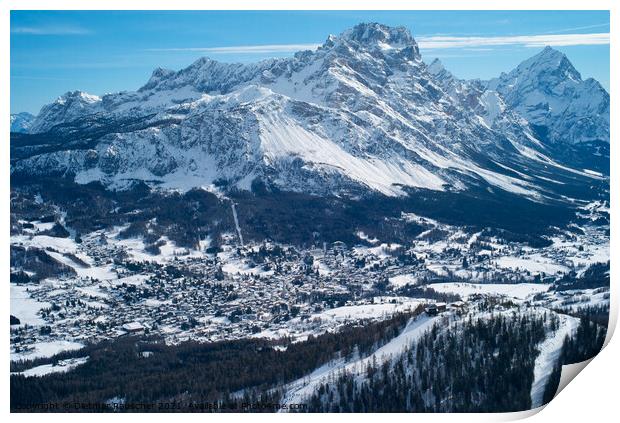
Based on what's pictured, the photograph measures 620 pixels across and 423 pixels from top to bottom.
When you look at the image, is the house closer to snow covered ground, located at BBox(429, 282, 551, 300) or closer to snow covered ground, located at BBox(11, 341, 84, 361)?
snow covered ground, located at BBox(11, 341, 84, 361)

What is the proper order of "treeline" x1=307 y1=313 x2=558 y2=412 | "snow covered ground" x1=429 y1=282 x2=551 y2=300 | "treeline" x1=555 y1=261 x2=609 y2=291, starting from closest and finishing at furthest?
"treeline" x1=307 y1=313 x2=558 y2=412 → "treeline" x1=555 y1=261 x2=609 y2=291 → "snow covered ground" x1=429 y1=282 x2=551 y2=300

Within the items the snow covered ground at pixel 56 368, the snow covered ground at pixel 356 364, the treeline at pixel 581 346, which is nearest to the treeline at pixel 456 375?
the snow covered ground at pixel 356 364

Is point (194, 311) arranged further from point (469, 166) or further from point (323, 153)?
point (469, 166)

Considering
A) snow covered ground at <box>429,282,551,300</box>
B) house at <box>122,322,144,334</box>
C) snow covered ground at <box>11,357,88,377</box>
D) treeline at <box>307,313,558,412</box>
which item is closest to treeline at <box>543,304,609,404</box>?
treeline at <box>307,313,558,412</box>

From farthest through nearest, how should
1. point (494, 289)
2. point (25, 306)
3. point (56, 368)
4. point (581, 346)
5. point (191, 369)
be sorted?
point (494, 289)
point (25, 306)
point (56, 368)
point (191, 369)
point (581, 346)

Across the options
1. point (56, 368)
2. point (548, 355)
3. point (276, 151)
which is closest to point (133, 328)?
point (56, 368)

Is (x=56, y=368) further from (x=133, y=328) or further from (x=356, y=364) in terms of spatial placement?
(x=356, y=364)

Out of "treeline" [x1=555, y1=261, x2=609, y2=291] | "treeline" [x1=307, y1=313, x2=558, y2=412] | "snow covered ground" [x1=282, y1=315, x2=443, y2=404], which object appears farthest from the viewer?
"treeline" [x1=555, y1=261, x2=609, y2=291]
